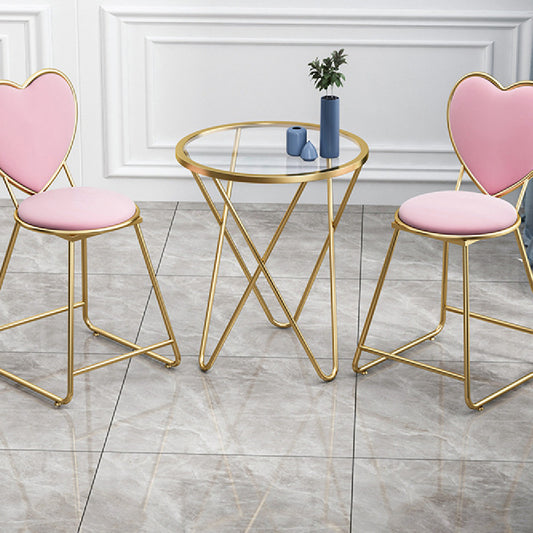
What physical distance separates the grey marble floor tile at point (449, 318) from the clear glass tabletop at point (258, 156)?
2.28 ft

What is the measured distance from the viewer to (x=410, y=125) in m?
4.77

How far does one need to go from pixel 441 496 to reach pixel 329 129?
120 centimetres

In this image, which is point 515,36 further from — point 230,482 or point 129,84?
point 230,482

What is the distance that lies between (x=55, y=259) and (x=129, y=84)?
3.40 feet

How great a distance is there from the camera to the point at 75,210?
119 inches

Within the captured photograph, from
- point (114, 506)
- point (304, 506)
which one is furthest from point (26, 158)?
point (304, 506)

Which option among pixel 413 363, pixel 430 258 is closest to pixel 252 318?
pixel 413 363

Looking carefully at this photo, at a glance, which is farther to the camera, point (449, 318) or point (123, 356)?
point (449, 318)

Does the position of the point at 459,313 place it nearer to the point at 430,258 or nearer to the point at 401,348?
the point at 401,348

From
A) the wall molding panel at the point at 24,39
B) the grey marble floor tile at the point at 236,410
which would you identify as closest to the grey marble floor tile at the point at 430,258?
the grey marble floor tile at the point at 236,410

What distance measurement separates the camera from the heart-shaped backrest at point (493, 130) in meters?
3.18

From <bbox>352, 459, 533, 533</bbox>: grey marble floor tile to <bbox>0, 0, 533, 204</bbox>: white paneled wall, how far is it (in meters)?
2.24

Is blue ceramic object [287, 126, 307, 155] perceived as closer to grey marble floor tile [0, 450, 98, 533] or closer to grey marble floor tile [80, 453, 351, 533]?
grey marble floor tile [80, 453, 351, 533]

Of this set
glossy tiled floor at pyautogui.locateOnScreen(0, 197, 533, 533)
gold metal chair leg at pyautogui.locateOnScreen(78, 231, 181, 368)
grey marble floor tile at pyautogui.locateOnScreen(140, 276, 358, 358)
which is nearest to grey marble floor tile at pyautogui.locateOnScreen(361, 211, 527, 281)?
glossy tiled floor at pyautogui.locateOnScreen(0, 197, 533, 533)
